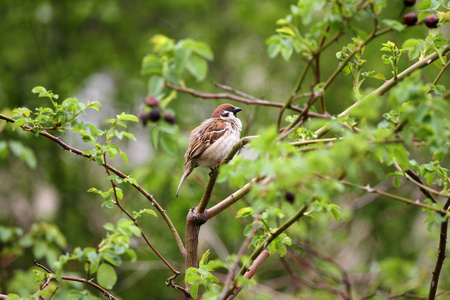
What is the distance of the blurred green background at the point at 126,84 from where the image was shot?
8547 mm

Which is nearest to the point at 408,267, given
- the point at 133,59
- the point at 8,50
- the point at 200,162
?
the point at 200,162

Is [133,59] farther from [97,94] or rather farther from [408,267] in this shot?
[408,267]

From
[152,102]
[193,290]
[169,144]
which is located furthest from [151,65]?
[193,290]

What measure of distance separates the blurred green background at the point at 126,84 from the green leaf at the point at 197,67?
19.5ft

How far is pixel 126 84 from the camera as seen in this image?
961cm

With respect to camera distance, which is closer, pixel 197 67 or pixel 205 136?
pixel 197 67

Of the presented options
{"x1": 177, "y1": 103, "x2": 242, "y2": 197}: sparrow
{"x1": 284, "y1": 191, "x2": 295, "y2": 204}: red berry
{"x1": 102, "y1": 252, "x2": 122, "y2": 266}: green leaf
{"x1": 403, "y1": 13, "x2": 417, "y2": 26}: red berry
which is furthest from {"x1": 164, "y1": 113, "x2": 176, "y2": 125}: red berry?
{"x1": 177, "y1": 103, "x2": 242, "y2": 197}: sparrow

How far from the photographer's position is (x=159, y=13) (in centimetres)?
1002

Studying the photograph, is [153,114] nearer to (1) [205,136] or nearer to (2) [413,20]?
(2) [413,20]

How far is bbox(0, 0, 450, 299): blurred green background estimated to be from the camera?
336 inches

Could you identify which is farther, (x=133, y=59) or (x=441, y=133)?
(x=133, y=59)

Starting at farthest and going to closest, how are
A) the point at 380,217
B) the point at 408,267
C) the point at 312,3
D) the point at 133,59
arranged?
1. the point at 133,59
2. the point at 380,217
3. the point at 408,267
4. the point at 312,3

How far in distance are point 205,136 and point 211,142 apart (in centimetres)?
12

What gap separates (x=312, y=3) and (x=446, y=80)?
23.1 feet
